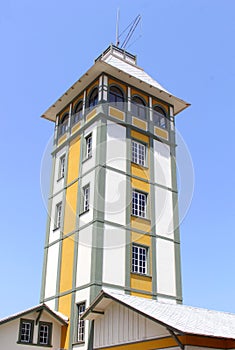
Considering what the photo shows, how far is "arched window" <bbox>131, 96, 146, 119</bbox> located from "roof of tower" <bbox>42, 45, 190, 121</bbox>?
843mm

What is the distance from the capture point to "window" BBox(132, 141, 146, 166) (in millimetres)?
24297

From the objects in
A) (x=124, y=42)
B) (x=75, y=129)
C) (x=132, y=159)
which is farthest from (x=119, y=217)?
(x=124, y=42)

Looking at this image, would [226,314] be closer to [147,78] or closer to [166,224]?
[166,224]

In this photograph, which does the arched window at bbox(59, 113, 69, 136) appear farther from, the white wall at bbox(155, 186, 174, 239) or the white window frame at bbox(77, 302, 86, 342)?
the white window frame at bbox(77, 302, 86, 342)

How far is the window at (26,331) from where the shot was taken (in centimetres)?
1891

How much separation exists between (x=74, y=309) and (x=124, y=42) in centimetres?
1991

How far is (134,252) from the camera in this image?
70.9 ft

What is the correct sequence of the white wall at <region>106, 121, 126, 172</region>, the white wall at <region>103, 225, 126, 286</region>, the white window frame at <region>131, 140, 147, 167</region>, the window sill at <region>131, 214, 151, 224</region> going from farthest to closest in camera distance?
the white window frame at <region>131, 140, 147, 167</region> < the white wall at <region>106, 121, 126, 172</region> < the window sill at <region>131, 214, 151, 224</region> < the white wall at <region>103, 225, 126, 286</region>

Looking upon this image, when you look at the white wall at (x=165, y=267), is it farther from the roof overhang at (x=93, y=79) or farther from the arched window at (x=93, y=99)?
the roof overhang at (x=93, y=79)

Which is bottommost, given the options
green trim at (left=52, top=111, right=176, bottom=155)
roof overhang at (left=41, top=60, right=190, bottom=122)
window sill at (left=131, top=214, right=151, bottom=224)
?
window sill at (left=131, top=214, right=151, bottom=224)

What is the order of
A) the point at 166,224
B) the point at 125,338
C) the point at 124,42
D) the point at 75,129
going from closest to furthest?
the point at 125,338 → the point at 166,224 → the point at 75,129 → the point at 124,42

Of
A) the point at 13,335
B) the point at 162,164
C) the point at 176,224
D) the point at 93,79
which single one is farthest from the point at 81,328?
the point at 93,79

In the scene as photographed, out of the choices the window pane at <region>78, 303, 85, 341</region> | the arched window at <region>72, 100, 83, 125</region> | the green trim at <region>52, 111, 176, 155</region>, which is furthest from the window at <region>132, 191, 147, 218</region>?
the arched window at <region>72, 100, 83, 125</region>

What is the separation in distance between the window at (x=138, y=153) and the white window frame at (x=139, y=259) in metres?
5.06
